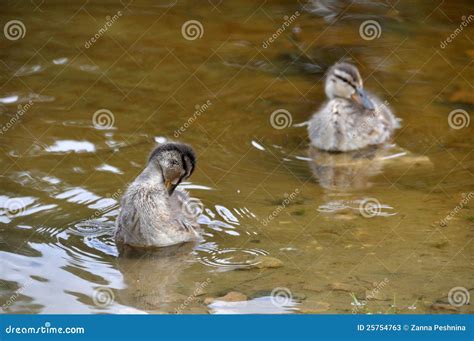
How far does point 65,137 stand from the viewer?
10.3m

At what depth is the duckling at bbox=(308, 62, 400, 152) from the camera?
10.9 m

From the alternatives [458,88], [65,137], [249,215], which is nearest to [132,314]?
[249,215]

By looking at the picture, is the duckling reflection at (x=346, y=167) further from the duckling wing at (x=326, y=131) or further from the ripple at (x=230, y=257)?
the ripple at (x=230, y=257)

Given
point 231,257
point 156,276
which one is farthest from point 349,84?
point 156,276

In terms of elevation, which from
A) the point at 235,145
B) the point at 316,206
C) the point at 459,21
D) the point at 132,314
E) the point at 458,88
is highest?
the point at 459,21

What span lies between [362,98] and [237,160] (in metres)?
2.00

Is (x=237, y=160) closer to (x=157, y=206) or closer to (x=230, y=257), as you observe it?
(x=157, y=206)

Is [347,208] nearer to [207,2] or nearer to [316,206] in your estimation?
[316,206]

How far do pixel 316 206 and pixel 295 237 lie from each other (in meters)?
0.83

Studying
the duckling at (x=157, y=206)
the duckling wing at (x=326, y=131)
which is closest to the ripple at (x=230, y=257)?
the duckling at (x=157, y=206)

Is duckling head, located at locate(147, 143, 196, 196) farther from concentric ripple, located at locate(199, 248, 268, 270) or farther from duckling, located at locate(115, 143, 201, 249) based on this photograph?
concentric ripple, located at locate(199, 248, 268, 270)

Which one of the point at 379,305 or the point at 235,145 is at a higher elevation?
the point at 235,145

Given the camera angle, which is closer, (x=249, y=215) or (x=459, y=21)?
(x=249, y=215)

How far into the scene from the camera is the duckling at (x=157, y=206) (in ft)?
26.5
